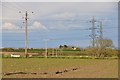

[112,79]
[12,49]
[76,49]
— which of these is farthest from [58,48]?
[112,79]

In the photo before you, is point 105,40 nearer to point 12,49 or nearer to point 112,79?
point 12,49

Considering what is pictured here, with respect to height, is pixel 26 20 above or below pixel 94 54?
above

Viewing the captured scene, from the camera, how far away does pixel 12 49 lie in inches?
5098

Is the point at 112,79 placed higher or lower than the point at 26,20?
lower

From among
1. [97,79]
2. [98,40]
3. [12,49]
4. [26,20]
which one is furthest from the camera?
[12,49]

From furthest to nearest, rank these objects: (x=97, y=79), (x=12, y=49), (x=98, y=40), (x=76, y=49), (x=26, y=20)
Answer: (x=76, y=49) < (x=12, y=49) < (x=98, y=40) < (x=26, y=20) < (x=97, y=79)

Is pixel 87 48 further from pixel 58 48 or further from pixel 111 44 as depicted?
pixel 58 48

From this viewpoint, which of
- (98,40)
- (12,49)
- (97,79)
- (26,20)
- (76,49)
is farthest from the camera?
(76,49)

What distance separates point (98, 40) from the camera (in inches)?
3851

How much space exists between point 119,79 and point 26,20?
62.2 metres

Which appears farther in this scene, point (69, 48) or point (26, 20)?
point (69, 48)

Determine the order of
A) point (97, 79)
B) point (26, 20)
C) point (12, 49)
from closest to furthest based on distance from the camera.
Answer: point (97, 79) → point (26, 20) → point (12, 49)

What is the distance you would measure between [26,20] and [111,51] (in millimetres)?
35241

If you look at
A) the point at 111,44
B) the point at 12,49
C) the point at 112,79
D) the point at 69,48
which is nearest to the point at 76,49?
the point at 69,48
